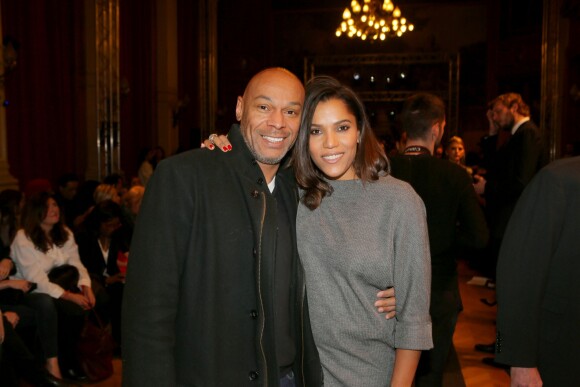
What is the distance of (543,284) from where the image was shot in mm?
2158

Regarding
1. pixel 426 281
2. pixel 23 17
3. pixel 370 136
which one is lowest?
pixel 426 281

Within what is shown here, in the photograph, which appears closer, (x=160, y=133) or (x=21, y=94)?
(x=21, y=94)

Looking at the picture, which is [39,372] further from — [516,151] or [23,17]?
[23,17]

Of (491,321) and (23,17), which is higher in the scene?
(23,17)

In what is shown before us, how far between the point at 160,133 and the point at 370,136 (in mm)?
11366

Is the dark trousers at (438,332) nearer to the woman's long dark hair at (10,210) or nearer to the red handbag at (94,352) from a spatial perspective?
the red handbag at (94,352)

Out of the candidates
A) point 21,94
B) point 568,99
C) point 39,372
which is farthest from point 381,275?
point 568,99

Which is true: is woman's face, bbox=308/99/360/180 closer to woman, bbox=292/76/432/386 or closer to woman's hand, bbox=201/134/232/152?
woman, bbox=292/76/432/386

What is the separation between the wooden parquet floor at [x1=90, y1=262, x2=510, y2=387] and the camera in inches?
193

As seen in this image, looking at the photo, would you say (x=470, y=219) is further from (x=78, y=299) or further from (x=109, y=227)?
(x=109, y=227)

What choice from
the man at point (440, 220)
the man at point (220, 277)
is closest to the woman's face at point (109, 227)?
the man at point (440, 220)

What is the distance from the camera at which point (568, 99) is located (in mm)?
14250

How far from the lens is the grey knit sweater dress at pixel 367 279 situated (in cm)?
206

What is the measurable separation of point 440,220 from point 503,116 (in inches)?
90.7
